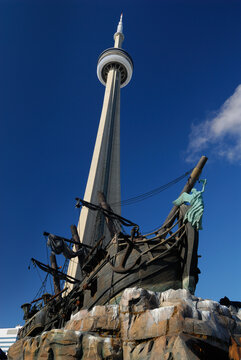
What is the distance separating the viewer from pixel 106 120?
51.4m

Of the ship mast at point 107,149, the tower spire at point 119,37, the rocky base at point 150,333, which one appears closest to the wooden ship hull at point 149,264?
the rocky base at point 150,333

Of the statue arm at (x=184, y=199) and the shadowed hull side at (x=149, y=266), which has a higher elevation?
the statue arm at (x=184, y=199)

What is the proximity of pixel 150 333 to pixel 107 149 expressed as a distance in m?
38.4

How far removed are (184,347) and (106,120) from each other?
4381 cm

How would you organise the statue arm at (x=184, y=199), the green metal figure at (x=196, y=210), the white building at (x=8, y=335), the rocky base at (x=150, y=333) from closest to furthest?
the rocky base at (x=150, y=333)
the green metal figure at (x=196, y=210)
the statue arm at (x=184, y=199)
the white building at (x=8, y=335)

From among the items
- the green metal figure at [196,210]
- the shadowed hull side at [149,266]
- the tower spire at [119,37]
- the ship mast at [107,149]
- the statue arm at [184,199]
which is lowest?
the shadowed hull side at [149,266]

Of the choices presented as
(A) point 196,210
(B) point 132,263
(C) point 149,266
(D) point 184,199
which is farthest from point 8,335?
(A) point 196,210

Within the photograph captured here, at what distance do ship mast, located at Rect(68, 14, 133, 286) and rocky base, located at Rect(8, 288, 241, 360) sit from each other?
21.4m

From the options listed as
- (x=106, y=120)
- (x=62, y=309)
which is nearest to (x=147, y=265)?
(x=62, y=309)

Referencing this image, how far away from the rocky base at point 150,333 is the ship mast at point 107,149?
21404 mm

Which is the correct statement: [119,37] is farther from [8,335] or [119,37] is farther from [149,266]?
[149,266]

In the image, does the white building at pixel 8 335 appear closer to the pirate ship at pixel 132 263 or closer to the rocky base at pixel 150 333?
the pirate ship at pixel 132 263

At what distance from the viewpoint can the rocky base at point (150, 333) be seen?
10.9 m

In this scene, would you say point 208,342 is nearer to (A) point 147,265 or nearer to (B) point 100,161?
(A) point 147,265
